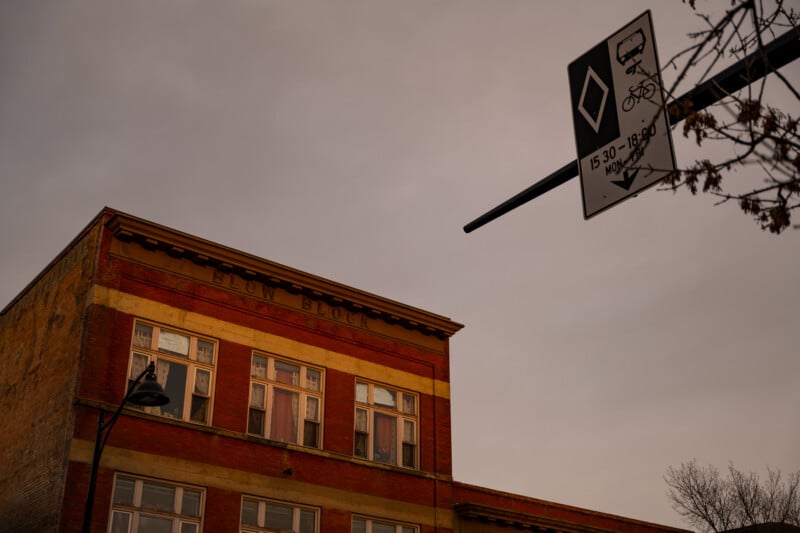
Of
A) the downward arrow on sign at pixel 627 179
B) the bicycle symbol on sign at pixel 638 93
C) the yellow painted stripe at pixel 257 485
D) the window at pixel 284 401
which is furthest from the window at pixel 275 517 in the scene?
the bicycle symbol on sign at pixel 638 93

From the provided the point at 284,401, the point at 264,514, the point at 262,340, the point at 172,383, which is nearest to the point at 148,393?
the point at 172,383

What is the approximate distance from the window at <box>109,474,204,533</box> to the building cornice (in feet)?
20.2

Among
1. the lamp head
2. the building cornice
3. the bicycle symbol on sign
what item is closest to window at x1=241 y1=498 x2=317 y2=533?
the building cornice

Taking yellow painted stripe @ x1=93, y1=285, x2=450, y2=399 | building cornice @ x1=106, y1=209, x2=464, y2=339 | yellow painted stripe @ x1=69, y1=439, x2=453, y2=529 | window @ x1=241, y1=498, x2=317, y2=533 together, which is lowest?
window @ x1=241, y1=498, x2=317, y2=533

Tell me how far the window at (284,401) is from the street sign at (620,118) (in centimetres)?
1913

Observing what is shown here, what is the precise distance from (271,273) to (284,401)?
12.0ft

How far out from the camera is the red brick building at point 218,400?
74.9ft

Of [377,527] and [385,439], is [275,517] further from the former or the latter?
[385,439]

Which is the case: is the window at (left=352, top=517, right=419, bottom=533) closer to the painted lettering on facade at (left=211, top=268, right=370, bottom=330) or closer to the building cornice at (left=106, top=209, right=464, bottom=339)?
the painted lettering on facade at (left=211, top=268, right=370, bottom=330)

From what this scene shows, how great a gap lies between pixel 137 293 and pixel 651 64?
19361 mm

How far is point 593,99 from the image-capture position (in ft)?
25.8

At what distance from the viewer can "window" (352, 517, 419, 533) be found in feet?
87.2

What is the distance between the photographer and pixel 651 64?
7328 mm

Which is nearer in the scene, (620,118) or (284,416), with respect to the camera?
(620,118)
